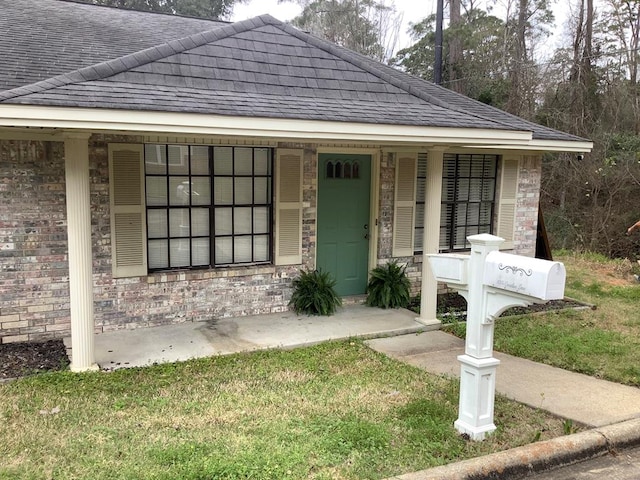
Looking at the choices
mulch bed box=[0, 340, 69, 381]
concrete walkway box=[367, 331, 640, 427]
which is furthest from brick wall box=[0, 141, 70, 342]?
concrete walkway box=[367, 331, 640, 427]

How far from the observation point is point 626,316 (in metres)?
8.03

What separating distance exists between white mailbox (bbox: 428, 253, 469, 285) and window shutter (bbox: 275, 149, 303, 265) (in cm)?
333

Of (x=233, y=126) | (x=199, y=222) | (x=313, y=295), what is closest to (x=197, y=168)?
(x=199, y=222)

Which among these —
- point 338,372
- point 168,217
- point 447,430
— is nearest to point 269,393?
point 338,372

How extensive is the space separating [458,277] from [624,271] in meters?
9.27

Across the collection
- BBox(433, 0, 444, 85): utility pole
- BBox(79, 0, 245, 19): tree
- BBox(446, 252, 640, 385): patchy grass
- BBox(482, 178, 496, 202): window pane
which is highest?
BBox(79, 0, 245, 19): tree

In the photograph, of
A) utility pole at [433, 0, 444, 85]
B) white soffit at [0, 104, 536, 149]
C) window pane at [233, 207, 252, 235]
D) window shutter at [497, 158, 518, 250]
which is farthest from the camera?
utility pole at [433, 0, 444, 85]

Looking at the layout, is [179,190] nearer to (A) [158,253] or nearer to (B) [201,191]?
(B) [201,191]

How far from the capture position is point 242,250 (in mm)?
7281

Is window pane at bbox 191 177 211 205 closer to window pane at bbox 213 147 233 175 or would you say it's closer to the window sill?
window pane at bbox 213 147 233 175

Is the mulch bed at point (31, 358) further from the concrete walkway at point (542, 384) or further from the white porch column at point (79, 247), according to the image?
the concrete walkway at point (542, 384)

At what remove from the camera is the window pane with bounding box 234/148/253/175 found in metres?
7.04

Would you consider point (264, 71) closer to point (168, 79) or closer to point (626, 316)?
point (168, 79)

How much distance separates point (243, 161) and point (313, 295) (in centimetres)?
197
